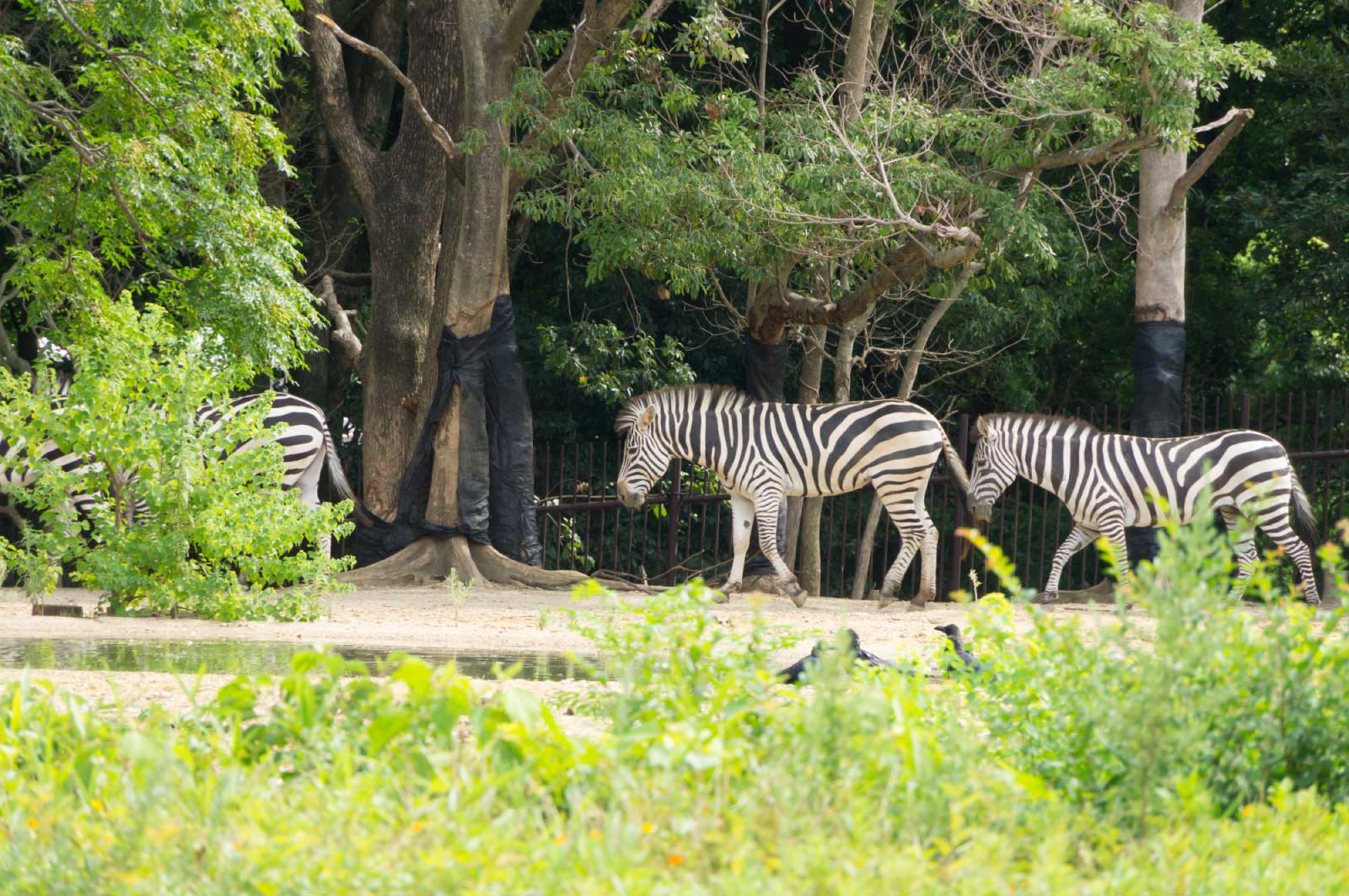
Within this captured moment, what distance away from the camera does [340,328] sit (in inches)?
717

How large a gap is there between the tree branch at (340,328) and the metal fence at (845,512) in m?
2.51

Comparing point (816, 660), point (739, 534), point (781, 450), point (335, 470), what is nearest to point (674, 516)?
point (739, 534)

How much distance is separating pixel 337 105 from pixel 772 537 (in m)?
6.86

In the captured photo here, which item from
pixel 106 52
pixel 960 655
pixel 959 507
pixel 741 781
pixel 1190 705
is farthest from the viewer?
pixel 959 507

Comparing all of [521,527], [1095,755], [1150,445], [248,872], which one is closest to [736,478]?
[521,527]

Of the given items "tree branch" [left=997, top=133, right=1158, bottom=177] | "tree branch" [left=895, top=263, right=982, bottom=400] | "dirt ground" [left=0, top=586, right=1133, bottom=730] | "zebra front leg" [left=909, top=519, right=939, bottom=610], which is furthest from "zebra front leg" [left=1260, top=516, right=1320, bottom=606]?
"tree branch" [left=895, top=263, right=982, bottom=400]

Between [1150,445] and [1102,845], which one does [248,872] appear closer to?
[1102,845]

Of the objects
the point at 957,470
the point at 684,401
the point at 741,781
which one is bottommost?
the point at 741,781

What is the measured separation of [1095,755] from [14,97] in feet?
39.9

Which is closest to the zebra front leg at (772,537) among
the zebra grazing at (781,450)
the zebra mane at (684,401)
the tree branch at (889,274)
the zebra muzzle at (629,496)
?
the zebra grazing at (781,450)

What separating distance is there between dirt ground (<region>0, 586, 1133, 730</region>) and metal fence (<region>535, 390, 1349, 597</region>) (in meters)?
2.95

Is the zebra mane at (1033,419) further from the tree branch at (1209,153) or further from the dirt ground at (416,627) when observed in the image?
the tree branch at (1209,153)

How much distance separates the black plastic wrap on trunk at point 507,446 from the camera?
14.9 metres

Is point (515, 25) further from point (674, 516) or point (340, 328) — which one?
point (674, 516)
